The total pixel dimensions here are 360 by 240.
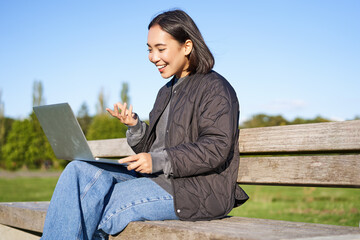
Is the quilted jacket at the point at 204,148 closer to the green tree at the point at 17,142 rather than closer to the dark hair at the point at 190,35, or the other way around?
the dark hair at the point at 190,35

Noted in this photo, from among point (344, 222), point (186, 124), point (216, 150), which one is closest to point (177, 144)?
point (186, 124)

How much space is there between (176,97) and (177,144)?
1.08 feet

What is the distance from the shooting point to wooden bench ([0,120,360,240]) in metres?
1.78

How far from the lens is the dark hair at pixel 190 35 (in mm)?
2514

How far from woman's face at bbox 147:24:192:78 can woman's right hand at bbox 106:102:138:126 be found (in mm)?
303

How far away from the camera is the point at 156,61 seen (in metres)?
2.53

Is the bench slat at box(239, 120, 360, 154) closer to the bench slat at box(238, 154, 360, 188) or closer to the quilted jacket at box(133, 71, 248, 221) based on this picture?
the bench slat at box(238, 154, 360, 188)

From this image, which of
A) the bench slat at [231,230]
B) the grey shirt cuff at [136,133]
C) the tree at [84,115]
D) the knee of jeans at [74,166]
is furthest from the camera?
the tree at [84,115]

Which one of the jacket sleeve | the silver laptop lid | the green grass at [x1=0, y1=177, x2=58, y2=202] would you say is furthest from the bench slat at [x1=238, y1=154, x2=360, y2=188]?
the green grass at [x1=0, y1=177, x2=58, y2=202]

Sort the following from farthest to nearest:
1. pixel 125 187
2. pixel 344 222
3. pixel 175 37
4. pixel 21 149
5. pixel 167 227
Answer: pixel 21 149
pixel 344 222
pixel 175 37
pixel 125 187
pixel 167 227

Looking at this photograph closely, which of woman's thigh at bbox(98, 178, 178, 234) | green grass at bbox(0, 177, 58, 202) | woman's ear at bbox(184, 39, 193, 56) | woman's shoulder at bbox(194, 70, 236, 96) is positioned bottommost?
green grass at bbox(0, 177, 58, 202)

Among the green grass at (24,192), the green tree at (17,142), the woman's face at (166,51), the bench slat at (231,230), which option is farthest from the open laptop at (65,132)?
the green tree at (17,142)

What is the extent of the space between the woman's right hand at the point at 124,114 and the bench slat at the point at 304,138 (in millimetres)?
677

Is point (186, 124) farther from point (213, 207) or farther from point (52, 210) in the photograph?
point (52, 210)
